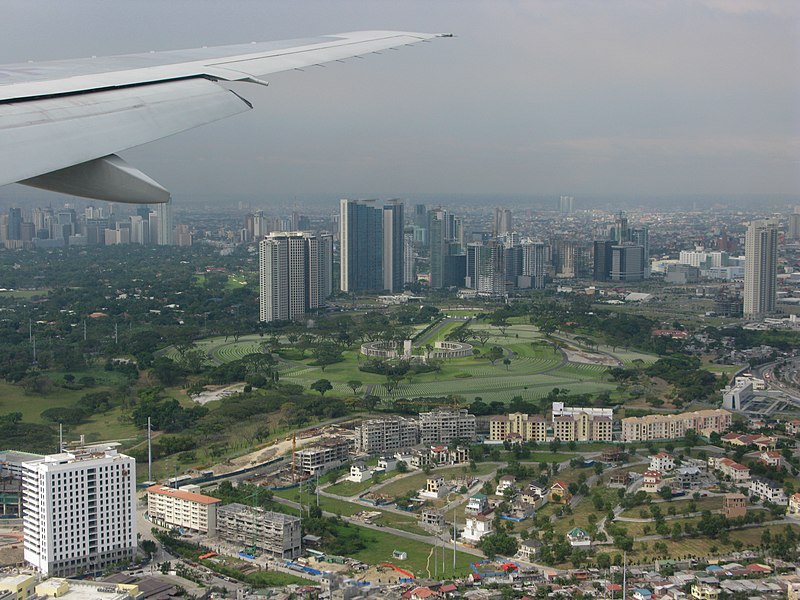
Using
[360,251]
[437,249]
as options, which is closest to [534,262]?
[437,249]

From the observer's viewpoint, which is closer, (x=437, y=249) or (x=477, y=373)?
(x=477, y=373)

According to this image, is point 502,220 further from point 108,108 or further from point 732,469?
point 108,108

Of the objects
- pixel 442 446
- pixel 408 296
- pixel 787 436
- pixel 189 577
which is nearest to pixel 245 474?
pixel 442 446

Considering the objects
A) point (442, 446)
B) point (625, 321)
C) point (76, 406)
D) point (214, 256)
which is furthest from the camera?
point (214, 256)

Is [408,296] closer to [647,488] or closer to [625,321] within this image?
[625,321]

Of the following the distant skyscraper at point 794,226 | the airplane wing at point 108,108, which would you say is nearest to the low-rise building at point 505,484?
the airplane wing at point 108,108

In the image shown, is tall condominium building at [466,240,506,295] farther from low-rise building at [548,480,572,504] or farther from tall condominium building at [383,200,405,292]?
A: low-rise building at [548,480,572,504]
